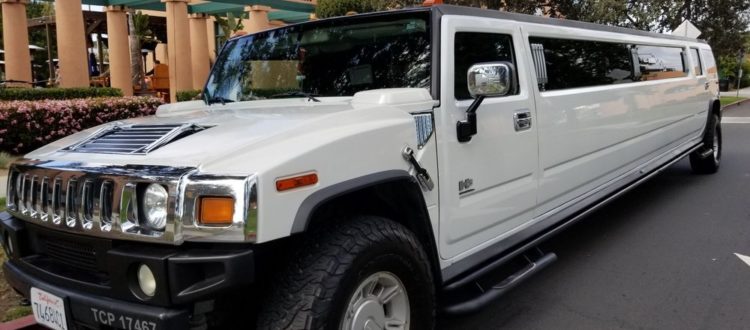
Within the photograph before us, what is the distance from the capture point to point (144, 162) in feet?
7.37

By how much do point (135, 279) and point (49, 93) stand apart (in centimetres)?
1015

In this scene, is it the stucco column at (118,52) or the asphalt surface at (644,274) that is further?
the stucco column at (118,52)

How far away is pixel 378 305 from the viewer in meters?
2.59

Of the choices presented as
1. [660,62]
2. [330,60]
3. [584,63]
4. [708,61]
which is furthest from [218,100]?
[708,61]

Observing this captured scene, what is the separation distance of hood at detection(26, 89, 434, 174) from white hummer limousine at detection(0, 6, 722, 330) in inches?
0.5

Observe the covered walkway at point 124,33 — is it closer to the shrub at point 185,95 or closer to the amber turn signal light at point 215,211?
the shrub at point 185,95

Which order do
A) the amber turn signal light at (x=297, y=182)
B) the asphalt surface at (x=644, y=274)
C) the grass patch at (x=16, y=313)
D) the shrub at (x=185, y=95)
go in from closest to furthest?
the amber turn signal light at (x=297, y=182) → the grass patch at (x=16, y=313) → the asphalt surface at (x=644, y=274) → the shrub at (x=185, y=95)

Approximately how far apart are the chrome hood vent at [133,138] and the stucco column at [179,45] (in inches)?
490

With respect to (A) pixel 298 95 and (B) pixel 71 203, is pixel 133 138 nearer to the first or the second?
(B) pixel 71 203

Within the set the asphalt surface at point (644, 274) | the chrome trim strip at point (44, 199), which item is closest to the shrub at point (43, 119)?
the chrome trim strip at point (44, 199)

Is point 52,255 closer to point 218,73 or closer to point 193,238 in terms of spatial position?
point 193,238

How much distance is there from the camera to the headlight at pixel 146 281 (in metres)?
2.15

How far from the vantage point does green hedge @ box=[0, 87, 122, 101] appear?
1031 centimetres

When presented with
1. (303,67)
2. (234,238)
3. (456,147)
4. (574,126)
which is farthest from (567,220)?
(234,238)
